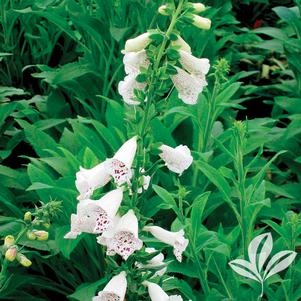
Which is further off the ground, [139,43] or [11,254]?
[139,43]

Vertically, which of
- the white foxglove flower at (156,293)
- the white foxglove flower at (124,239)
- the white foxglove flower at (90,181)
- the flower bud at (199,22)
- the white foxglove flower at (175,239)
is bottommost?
the white foxglove flower at (156,293)

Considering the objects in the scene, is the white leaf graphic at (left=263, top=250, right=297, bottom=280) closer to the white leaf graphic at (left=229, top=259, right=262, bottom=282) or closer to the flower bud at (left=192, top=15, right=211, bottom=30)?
the white leaf graphic at (left=229, top=259, right=262, bottom=282)

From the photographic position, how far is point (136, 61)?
6.77ft

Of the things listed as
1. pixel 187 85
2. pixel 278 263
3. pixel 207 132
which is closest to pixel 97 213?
pixel 187 85

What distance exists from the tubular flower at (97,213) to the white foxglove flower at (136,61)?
0.33 meters

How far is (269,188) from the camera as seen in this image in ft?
11.4

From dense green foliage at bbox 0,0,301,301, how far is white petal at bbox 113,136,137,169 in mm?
69

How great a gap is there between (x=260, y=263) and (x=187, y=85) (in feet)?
2.79

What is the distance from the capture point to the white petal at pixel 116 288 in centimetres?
204

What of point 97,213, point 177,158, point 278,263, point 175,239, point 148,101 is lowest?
point 278,263

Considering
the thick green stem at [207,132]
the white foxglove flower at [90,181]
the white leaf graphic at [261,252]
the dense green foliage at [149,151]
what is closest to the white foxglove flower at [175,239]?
the dense green foliage at [149,151]

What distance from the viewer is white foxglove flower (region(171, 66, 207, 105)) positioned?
83.0 inches

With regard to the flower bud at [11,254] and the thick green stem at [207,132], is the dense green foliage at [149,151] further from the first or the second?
the flower bud at [11,254]

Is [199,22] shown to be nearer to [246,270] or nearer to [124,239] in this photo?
[124,239]
